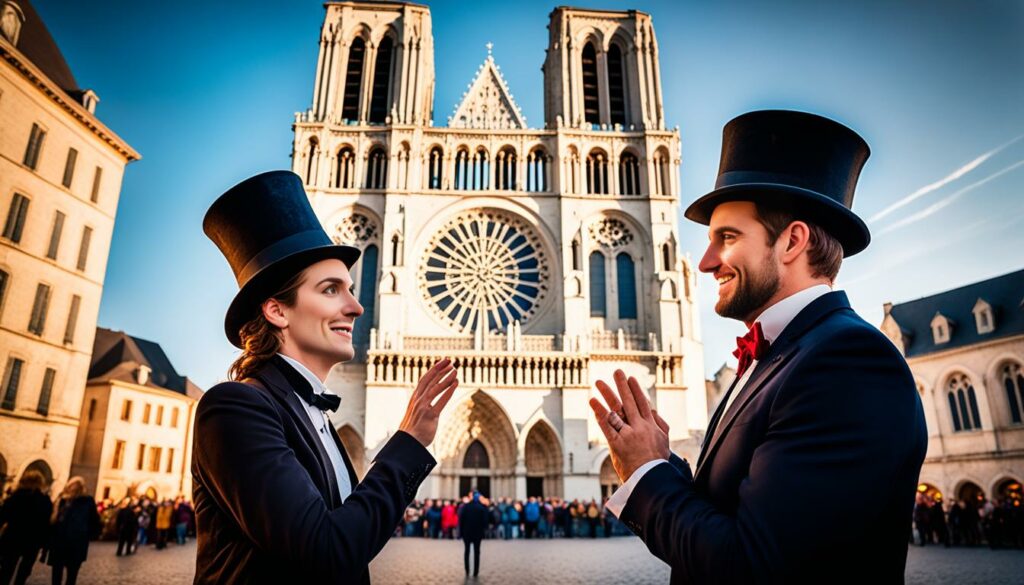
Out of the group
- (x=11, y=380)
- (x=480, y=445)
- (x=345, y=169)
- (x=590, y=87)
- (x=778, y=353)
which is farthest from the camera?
(x=590, y=87)

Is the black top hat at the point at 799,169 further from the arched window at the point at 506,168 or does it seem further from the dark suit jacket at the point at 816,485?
the arched window at the point at 506,168

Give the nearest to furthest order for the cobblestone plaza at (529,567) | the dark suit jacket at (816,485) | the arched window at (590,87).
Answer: the dark suit jacket at (816,485) < the cobblestone plaza at (529,567) < the arched window at (590,87)

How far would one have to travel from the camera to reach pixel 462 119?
29.7m

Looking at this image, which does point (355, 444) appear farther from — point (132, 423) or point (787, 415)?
point (787, 415)

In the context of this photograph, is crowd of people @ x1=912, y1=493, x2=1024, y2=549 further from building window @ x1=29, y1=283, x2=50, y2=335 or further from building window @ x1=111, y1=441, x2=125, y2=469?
building window @ x1=111, y1=441, x2=125, y2=469

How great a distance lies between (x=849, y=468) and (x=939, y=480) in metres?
28.6

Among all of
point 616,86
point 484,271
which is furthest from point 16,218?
point 616,86

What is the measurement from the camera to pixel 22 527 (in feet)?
21.5

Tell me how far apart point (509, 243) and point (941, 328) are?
18057 millimetres

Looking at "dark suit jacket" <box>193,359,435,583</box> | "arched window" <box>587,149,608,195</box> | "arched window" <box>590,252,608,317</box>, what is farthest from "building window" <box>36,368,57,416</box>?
"dark suit jacket" <box>193,359,435,583</box>

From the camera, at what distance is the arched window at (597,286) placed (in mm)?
25625

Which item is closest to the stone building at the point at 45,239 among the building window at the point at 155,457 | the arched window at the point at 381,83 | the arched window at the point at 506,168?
the arched window at the point at 381,83

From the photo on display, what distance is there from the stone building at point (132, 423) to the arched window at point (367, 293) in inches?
512

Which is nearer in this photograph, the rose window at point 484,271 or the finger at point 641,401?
the finger at point 641,401
